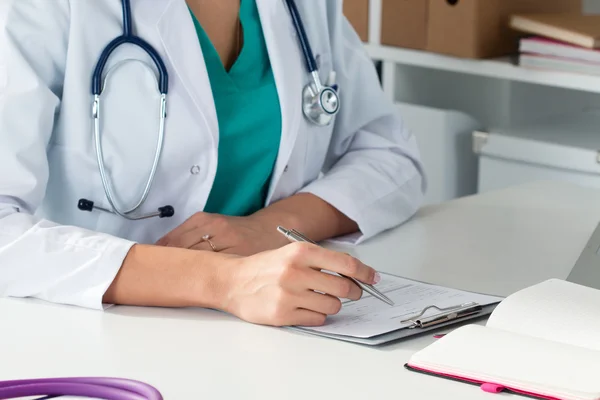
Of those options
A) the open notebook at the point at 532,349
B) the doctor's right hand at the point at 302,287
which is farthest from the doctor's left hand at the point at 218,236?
the open notebook at the point at 532,349

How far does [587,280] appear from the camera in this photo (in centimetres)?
125

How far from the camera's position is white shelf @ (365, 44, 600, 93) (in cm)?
216

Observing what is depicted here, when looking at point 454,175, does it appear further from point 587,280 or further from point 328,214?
point 587,280

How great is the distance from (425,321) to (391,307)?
74 millimetres

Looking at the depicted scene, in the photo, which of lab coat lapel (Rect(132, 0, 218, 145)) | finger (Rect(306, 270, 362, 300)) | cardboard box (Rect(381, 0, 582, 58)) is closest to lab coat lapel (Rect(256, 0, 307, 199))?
lab coat lapel (Rect(132, 0, 218, 145))

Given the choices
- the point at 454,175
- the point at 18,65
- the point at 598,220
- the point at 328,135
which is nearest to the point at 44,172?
the point at 18,65

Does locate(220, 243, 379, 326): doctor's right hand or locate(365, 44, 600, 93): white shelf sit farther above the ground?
locate(365, 44, 600, 93): white shelf

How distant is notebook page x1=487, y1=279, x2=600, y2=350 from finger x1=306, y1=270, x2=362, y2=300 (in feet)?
0.49

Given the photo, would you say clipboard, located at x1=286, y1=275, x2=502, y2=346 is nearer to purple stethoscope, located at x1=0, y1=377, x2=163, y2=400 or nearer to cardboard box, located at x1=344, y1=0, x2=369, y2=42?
purple stethoscope, located at x1=0, y1=377, x2=163, y2=400

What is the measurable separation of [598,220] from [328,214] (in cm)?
41

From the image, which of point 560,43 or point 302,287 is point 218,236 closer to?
point 302,287

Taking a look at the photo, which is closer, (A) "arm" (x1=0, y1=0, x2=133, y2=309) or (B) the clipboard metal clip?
(B) the clipboard metal clip

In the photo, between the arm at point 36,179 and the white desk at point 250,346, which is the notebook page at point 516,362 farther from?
the arm at point 36,179

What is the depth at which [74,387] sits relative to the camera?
0.85m
